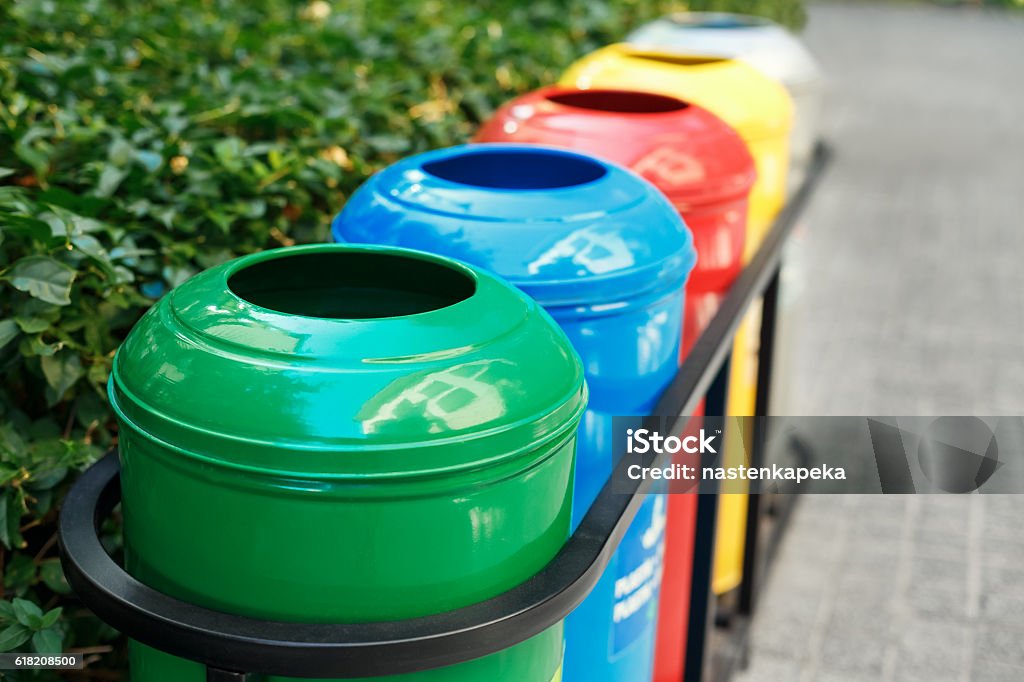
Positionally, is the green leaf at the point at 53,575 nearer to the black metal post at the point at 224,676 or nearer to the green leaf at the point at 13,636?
the green leaf at the point at 13,636

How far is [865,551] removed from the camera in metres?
3.80

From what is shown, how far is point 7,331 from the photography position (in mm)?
1780

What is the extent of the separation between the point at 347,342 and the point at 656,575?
3.45ft

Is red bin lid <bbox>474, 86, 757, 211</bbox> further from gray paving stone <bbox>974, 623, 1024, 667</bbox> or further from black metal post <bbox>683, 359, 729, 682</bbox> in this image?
gray paving stone <bbox>974, 623, 1024, 667</bbox>

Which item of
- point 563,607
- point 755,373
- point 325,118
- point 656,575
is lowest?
point 755,373

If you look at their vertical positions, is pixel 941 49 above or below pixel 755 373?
below

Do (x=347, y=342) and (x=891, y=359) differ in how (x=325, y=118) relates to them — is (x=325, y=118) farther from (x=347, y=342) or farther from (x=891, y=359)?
(x=891, y=359)

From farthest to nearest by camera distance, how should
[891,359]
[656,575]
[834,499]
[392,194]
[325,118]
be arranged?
[891,359] → [834,499] → [325,118] → [656,575] → [392,194]

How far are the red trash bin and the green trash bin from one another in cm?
83

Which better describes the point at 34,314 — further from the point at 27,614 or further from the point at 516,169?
the point at 516,169

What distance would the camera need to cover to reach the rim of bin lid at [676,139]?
217 centimetres

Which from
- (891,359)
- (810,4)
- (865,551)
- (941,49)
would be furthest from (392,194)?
(810,4)

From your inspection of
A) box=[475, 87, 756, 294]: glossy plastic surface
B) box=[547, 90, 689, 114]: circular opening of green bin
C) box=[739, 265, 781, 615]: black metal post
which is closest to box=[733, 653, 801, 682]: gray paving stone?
box=[739, 265, 781, 615]: black metal post

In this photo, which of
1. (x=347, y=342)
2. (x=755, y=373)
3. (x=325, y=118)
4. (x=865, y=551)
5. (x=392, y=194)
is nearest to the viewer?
(x=347, y=342)
